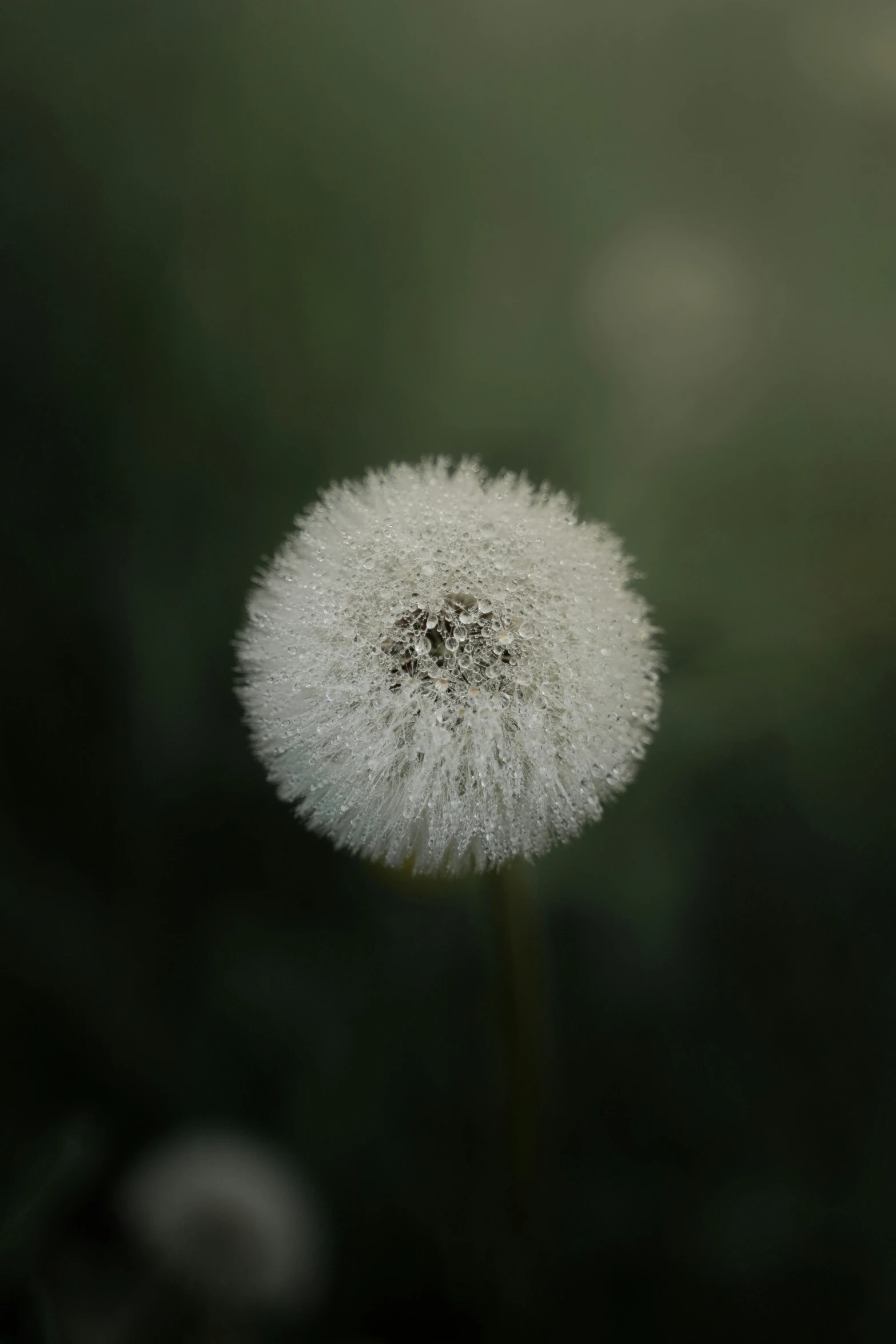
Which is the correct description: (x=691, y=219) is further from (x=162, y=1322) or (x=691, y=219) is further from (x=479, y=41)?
(x=162, y=1322)

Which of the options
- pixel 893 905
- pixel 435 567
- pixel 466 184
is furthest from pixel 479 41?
pixel 893 905

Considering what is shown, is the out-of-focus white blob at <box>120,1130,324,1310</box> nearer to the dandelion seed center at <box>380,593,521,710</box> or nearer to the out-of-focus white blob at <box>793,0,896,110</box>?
the dandelion seed center at <box>380,593,521,710</box>

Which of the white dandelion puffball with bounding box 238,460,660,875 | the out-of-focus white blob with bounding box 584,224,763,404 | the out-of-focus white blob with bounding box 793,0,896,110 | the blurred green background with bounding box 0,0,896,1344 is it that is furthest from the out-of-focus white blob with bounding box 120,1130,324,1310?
the out-of-focus white blob with bounding box 793,0,896,110

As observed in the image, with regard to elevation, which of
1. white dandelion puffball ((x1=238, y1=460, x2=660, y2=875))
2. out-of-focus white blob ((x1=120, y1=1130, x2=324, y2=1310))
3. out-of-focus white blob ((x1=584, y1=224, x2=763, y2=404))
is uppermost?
out-of-focus white blob ((x1=584, y1=224, x2=763, y2=404))

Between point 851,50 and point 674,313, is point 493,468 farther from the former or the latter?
point 851,50

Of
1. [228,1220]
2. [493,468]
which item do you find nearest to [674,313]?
[493,468]

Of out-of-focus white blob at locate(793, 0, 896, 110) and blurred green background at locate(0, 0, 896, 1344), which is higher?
out-of-focus white blob at locate(793, 0, 896, 110)
